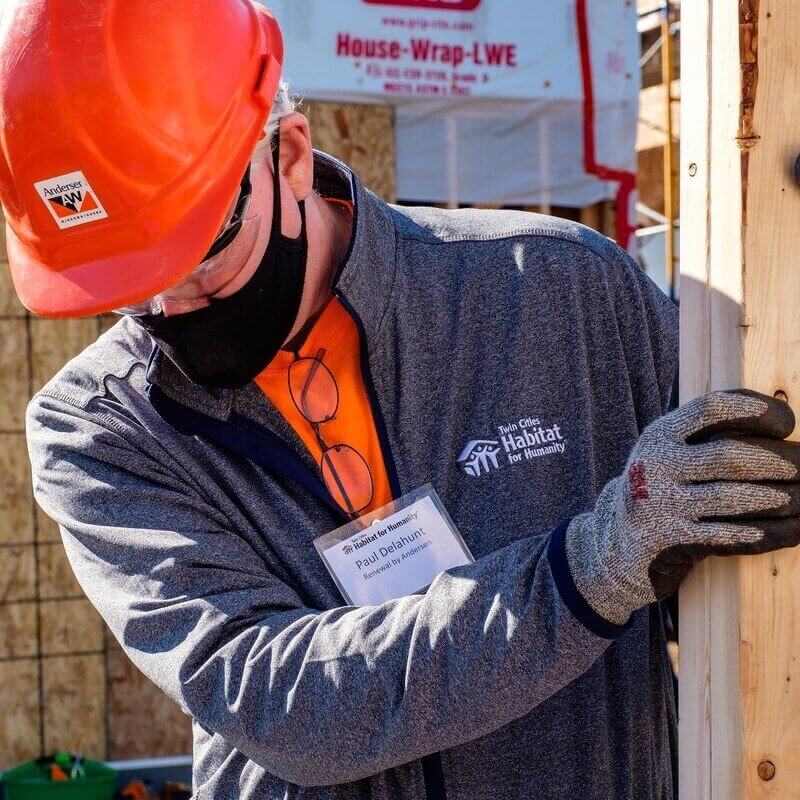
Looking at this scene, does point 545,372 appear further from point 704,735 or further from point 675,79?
point 675,79

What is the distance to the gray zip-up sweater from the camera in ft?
5.21

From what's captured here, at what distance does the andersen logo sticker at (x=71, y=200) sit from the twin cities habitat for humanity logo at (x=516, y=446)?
68cm

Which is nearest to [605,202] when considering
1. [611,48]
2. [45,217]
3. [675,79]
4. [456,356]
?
[611,48]

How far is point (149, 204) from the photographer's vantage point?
5.23ft

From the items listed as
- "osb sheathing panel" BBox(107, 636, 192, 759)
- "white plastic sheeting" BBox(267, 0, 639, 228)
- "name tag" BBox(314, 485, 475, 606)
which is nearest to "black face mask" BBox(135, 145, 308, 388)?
"name tag" BBox(314, 485, 475, 606)

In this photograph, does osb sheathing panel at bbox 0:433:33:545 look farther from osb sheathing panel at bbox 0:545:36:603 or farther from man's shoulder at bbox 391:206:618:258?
man's shoulder at bbox 391:206:618:258

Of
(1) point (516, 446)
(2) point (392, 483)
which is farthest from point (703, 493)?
(2) point (392, 483)

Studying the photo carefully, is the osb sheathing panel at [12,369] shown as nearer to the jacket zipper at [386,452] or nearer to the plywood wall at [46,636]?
the plywood wall at [46,636]

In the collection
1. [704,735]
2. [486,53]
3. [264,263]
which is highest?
[486,53]

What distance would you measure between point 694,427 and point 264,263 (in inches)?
32.7

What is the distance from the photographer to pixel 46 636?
486 cm

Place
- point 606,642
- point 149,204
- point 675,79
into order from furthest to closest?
point 675,79 → point 149,204 → point 606,642

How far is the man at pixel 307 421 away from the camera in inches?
58.1

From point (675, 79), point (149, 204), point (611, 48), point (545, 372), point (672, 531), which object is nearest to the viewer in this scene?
point (672, 531)
